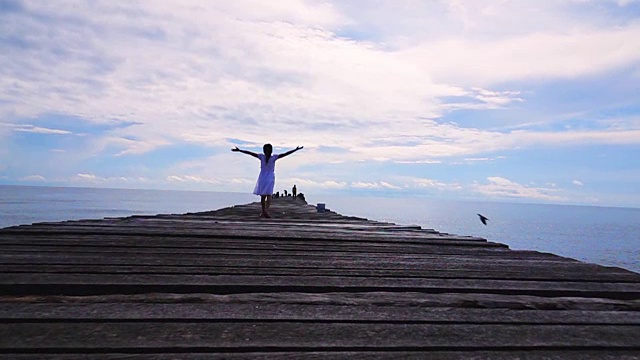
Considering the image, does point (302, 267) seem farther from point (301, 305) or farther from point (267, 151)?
point (267, 151)

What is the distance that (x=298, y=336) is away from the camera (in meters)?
2.06

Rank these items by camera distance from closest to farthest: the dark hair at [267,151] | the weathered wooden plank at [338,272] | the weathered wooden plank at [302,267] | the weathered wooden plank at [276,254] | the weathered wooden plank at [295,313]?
the weathered wooden plank at [295,313] → the weathered wooden plank at [338,272] → the weathered wooden plank at [302,267] → the weathered wooden plank at [276,254] → the dark hair at [267,151]

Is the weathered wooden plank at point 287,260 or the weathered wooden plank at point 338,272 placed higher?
the weathered wooden plank at point 287,260

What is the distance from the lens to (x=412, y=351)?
1.96 meters

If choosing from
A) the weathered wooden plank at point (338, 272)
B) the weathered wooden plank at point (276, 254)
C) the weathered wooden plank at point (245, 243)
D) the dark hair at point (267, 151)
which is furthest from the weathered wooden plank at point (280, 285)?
the dark hair at point (267, 151)

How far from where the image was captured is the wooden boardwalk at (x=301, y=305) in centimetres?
196

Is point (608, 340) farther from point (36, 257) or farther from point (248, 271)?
point (36, 257)

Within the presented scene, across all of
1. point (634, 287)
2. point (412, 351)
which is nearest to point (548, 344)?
point (412, 351)

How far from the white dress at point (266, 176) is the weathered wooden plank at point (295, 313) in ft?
26.4

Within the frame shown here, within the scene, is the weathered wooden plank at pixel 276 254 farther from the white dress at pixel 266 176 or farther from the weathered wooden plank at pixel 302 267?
the white dress at pixel 266 176

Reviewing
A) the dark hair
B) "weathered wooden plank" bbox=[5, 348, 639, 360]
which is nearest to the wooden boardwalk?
"weathered wooden plank" bbox=[5, 348, 639, 360]

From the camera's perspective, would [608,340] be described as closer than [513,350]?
No

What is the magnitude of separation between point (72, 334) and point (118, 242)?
9.37 ft

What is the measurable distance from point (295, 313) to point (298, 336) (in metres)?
0.32
